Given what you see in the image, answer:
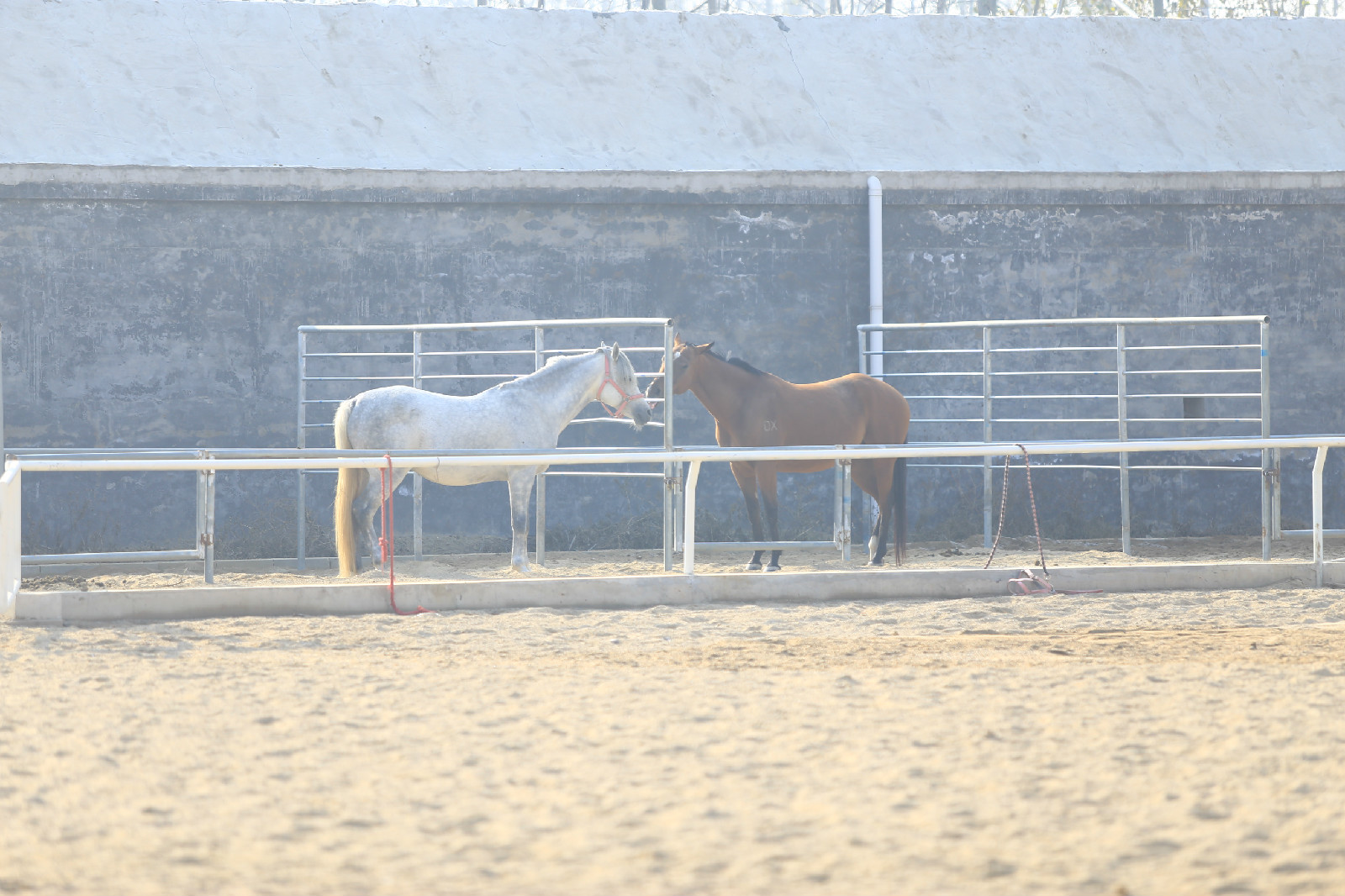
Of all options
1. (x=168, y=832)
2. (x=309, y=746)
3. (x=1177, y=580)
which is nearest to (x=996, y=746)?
(x=309, y=746)

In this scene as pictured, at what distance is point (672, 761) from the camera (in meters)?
3.94

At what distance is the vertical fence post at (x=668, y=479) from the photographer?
27.1 feet

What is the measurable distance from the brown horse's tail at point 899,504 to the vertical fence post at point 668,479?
1895 millimetres

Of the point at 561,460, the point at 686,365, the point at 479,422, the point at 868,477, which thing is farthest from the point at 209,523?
the point at 868,477

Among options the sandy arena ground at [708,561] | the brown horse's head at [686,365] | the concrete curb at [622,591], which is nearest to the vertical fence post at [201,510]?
the sandy arena ground at [708,561]

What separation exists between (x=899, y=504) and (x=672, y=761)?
6.33 metres

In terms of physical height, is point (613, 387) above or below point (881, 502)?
above

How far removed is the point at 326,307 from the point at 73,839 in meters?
8.22

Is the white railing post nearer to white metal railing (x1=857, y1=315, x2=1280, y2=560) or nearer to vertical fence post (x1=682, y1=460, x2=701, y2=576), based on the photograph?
vertical fence post (x1=682, y1=460, x2=701, y2=576)

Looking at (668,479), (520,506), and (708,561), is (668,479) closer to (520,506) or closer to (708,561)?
(520,506)

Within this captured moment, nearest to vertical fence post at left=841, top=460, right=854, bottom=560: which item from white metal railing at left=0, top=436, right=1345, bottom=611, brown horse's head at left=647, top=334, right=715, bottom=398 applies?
brown horse's head at left=647, top=334, right=715, bottom=398

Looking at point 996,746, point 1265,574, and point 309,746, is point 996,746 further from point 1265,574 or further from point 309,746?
point 1265,574

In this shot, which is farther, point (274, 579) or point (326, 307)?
point (326, 307)

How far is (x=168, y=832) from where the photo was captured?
328cm
